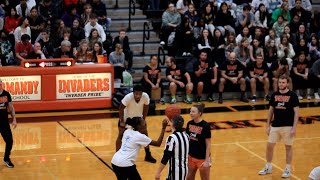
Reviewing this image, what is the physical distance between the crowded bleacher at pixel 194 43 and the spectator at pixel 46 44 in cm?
3

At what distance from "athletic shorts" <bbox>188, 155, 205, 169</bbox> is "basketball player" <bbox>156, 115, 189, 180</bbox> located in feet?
2.48

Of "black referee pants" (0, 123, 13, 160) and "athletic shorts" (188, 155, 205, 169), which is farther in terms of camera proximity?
"black referee pants" (0, 123, 13, 160)

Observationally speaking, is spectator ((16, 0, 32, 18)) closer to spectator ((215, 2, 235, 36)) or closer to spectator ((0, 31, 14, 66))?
spectator ((0, 31, 14, 66))

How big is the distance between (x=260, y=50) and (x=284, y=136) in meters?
9.70

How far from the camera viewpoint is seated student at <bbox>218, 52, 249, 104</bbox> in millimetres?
22094

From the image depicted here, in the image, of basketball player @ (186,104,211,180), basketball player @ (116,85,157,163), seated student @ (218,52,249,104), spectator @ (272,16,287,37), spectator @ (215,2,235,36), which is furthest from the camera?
spectator @ (272,16,287,37)

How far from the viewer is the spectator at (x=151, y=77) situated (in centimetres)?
2152

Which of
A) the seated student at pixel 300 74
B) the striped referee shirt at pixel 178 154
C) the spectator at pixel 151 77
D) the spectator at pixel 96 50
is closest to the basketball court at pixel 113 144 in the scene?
the spectator at pixel 151 77

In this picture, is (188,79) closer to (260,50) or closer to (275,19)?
(260,50)

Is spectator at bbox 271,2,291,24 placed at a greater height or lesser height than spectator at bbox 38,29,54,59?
greater

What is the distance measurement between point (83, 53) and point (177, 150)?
11067 millimetres

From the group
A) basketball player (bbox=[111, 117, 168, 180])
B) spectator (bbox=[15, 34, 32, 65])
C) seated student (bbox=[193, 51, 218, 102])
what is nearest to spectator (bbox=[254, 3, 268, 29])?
seated student (bbox=[193, 51, 218, 102])

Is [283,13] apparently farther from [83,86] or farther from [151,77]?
[83,86]

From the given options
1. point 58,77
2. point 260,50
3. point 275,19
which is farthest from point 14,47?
point 275,19
